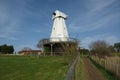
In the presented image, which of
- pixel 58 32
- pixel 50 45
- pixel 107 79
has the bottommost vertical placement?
pixel 107 79

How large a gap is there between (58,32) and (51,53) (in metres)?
4.90

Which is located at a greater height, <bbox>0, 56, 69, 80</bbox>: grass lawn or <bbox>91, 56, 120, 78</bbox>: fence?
<bbox>91, 56, 120, 78</bbox>: fence

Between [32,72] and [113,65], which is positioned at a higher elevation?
[113,65]

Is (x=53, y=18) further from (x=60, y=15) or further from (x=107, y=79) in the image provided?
(x=107, y=79)

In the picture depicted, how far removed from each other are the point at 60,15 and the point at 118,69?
36.7 metres

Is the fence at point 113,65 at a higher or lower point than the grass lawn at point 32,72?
higher

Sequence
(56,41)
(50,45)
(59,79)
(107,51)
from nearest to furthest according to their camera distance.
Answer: (59,79), (107,51), (56,41), (50,45)

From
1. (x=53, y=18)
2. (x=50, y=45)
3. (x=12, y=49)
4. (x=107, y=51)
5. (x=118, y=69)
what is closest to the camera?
(x=118, y=69)

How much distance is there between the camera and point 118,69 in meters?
11.6

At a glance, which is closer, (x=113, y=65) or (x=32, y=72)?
(x=113, y=65)

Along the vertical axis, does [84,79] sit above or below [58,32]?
Result: below

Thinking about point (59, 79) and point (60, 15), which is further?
point (60, 15)

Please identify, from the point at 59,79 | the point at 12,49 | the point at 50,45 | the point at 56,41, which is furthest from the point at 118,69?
the point at 12,49

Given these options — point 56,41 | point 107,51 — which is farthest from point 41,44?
point 107,51
